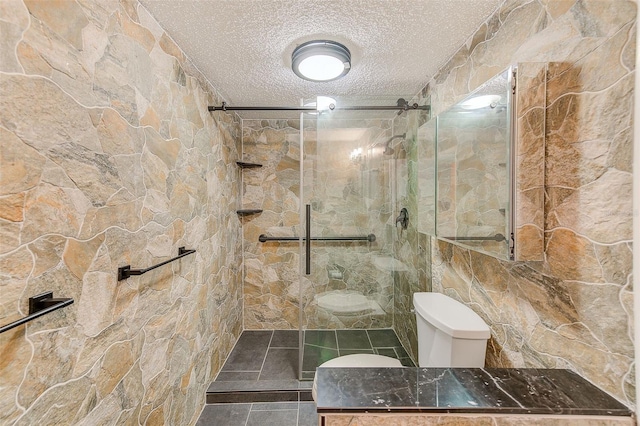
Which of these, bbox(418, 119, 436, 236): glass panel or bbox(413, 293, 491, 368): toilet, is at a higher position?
bbox(418, 119, 436, 236): glass panel

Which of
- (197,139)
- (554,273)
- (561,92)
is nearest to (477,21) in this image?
(561,92)

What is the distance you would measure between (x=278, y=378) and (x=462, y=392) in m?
1.58

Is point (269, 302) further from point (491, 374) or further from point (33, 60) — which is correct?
point (33, 60)

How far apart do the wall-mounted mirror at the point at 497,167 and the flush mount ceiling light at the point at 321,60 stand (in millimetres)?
648

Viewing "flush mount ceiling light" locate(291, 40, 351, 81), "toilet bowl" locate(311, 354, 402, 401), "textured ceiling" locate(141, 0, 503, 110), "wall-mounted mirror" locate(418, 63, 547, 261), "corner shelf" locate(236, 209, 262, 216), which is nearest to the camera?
"wall-mounted mirror" locate(418, 63, 547, 261)

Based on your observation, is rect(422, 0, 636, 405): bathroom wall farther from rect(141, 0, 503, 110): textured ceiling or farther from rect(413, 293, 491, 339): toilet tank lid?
rect(141, 0, 503, 110): textured ceiling

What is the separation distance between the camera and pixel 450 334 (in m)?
1.19

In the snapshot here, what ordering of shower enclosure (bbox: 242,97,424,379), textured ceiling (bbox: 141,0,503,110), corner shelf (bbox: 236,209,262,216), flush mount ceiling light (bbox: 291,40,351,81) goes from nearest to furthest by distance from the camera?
textured ceiling (bbox: 141,0,503,110)
flush mount ceiling light (bbox: 291,40,351,81)
shower enclosure (bbox: 242,97,424,379)
corner shelf (bbox: 236,209,262,216)

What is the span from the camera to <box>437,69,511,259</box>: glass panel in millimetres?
1028

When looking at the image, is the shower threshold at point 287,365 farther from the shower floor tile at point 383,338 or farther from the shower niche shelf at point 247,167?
the shower niche shelf at point 247,167

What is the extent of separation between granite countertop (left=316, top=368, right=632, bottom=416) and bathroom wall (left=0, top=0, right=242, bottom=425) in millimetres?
772

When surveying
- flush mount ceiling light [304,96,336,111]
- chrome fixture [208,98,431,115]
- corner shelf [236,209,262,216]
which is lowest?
corner shelf [236,209,262,216]

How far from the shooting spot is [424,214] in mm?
1780

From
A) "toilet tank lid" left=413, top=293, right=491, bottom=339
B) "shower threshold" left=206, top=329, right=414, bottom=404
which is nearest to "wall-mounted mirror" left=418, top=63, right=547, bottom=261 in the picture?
"toilet tank lid" left=413, top=293, right=491, bottom=339
